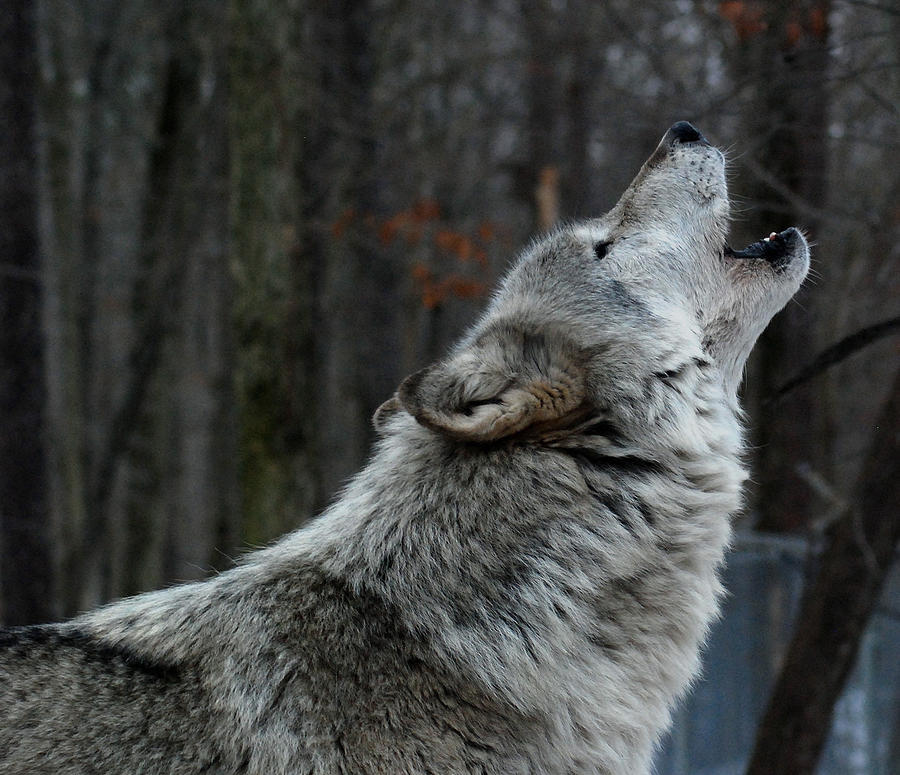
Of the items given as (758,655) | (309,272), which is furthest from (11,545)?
(758,655)

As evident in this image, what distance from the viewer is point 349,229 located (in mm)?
11836

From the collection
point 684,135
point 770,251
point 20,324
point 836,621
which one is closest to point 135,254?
point 20,324

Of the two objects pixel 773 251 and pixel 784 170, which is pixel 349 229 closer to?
pixel 784 170

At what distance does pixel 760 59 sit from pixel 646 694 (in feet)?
18.1

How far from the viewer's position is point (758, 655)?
8.47m

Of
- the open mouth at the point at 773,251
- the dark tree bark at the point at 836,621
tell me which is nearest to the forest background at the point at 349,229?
the dark tree bark at the point at 836,621

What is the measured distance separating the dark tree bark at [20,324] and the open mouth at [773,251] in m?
8.21

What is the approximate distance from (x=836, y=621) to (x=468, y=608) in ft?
8.92

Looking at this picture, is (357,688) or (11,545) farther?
(11,545)

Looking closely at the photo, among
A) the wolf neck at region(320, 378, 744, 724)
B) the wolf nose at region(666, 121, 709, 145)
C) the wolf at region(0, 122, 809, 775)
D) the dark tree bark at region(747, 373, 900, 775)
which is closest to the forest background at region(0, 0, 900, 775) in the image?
the dark tree bark at region(747, 373, 900, 775)

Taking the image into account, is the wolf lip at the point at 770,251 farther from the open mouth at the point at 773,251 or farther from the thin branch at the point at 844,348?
the thin branch at the point at 844,348

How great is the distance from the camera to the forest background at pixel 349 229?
21.0ft

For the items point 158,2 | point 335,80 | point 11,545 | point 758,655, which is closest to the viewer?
point 758,655

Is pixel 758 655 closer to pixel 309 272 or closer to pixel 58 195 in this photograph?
pixel 309 272
